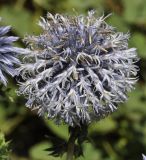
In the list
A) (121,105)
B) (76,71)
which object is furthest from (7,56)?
(121,105)

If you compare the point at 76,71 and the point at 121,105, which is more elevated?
the point at 76,71

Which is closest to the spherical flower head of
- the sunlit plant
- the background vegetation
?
the sunlit plant

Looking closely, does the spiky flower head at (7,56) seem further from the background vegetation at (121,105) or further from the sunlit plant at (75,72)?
the background vegetation at (121,105)

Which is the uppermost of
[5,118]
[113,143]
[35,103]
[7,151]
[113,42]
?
[113,42]

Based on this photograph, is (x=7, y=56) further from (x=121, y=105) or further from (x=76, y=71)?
(x=121, y=105)

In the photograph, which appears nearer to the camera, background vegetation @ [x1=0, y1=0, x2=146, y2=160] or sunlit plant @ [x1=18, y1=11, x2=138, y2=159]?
sunlit plant @ [x1=18, y1=11, x2=138, y2=159]

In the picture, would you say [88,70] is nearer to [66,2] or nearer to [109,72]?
[109,72]

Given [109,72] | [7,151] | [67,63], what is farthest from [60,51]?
[7,151]

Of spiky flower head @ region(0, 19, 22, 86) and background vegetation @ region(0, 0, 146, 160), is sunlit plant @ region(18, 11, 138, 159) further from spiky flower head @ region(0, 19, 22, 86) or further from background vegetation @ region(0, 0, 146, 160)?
background vegetation @ region(0, 0, 146, 160)
